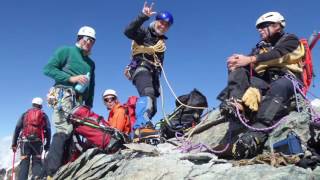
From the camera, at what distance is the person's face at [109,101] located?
1125cm

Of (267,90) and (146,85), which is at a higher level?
(146,85)

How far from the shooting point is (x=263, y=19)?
855 centimetres

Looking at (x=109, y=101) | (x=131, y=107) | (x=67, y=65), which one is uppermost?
(x=67, y=65)

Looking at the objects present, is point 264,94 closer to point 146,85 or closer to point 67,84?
point 146,85

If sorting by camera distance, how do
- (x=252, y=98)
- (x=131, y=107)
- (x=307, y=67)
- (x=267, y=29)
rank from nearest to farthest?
(x=252, y=98)
(x=267, y=29)
(x=307, y=67)
(x=131, y=107)

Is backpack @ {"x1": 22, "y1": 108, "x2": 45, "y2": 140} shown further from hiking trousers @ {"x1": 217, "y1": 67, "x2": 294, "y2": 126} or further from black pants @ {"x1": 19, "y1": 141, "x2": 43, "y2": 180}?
hiking trousers @ {"x1": 217, "y1": 67, "x2": 294, "y2": 126}

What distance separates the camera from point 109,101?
36.9ft

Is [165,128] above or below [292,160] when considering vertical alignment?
above

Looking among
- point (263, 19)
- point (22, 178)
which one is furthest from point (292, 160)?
point (22, 178)

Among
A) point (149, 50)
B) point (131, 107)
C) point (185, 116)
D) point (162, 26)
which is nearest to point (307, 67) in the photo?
point (162, 26)

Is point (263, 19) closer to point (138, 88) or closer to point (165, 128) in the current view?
point (138, 88)

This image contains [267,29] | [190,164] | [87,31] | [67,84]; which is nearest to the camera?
[190,164]

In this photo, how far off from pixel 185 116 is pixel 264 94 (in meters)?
3.67

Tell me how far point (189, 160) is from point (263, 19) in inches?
133
